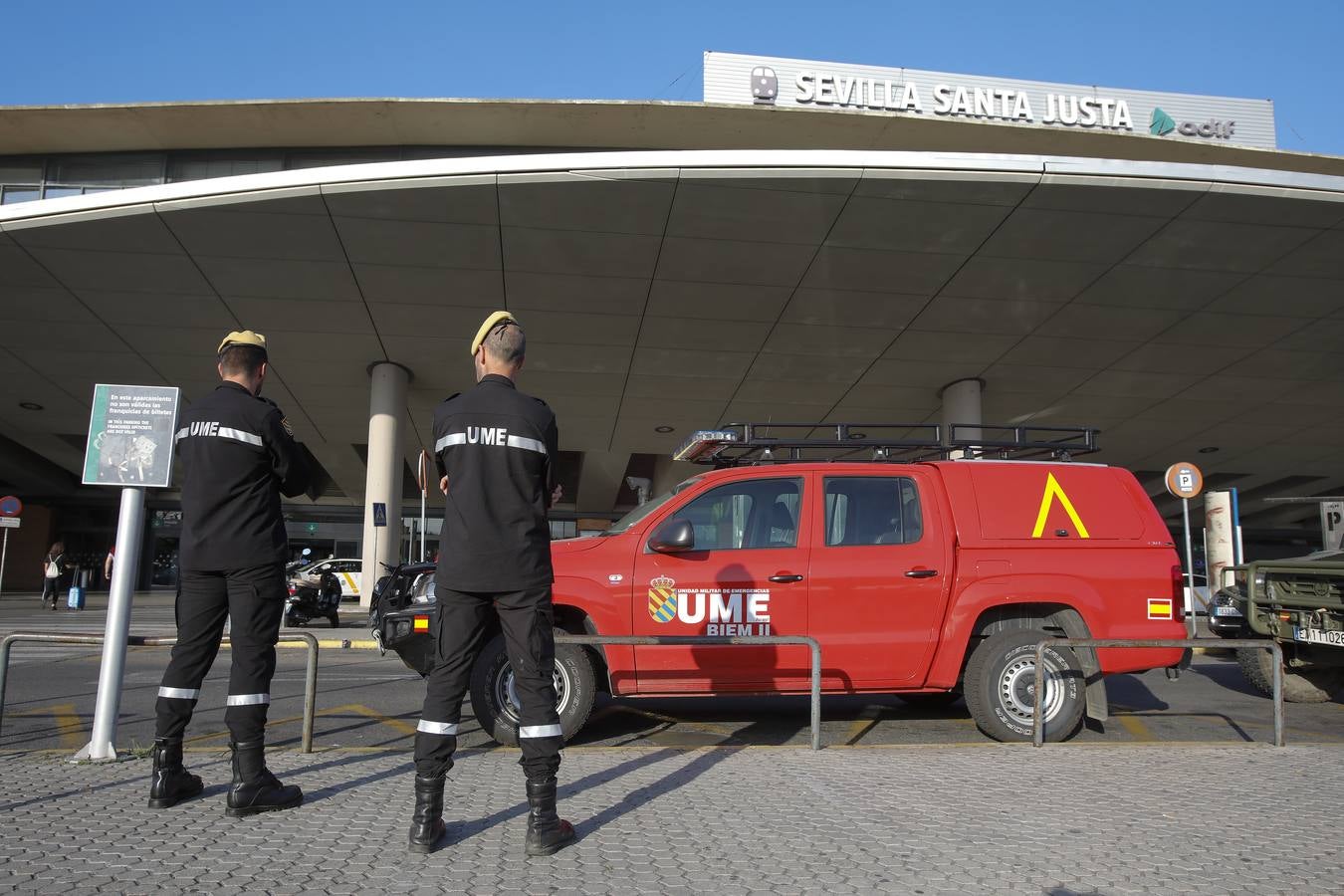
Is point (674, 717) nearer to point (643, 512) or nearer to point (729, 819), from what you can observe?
point (643, 512)

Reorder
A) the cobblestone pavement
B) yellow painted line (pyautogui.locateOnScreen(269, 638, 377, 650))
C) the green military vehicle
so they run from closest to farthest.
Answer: the cobblestone pavement
the green military vehicle
yellow painted line (pyautogui.locateOnScreen(269, 638, 377, 650))

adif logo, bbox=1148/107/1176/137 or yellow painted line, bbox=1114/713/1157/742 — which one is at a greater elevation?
adif logo, bbox=1148/107/1176/137

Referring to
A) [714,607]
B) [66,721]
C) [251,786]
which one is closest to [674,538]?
[714,607]

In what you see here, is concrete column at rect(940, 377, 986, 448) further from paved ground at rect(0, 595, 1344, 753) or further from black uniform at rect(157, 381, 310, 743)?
black uniform at rect(157, 381, 310, 743)

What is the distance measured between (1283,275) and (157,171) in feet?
84.1

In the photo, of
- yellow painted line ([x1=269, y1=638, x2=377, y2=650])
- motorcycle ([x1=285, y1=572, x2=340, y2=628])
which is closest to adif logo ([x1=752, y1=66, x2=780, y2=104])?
motorcycle ([x1=285, y1=572, x2=340, y2=628])

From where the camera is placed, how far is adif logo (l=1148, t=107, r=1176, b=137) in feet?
78.3

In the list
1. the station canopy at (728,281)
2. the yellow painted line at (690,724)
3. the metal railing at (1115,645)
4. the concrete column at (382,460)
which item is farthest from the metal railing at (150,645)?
the concrete column at (382,460)

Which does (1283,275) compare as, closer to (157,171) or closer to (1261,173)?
(1261,173)

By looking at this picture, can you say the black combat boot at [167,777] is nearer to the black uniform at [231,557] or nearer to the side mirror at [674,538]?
the black uniform at [231,557]

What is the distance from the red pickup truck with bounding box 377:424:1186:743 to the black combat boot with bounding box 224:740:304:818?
6.25 feet

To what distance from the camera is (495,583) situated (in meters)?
3.18

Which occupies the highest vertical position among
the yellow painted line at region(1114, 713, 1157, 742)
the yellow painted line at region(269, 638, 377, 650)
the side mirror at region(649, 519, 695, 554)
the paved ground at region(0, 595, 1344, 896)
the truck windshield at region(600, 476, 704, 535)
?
the truck windshield at region(600, 476, 704, 535)

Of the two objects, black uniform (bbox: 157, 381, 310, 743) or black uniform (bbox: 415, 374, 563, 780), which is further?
black uniform (bbox: 157, 381, 310, 743)
